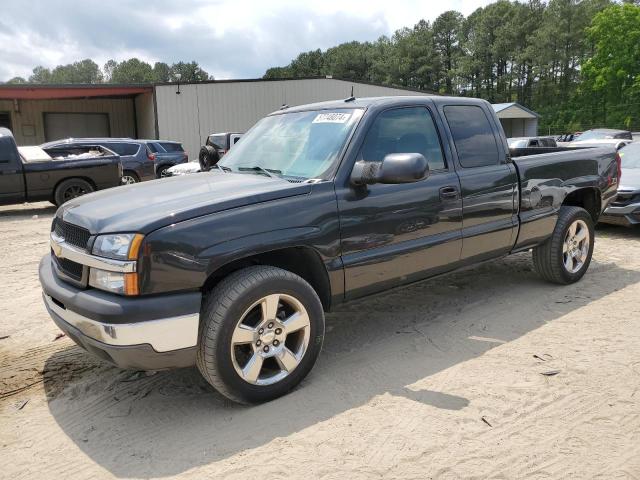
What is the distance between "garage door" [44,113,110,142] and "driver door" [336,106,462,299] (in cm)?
2659

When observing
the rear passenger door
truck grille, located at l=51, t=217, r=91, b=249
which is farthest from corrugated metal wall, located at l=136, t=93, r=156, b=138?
truck grille, located at l=51, t=217, r=91, b=249

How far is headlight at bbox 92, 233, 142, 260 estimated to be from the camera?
2801 millimetres

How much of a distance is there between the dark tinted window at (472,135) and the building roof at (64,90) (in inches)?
851

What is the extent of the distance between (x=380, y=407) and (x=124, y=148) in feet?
46.6

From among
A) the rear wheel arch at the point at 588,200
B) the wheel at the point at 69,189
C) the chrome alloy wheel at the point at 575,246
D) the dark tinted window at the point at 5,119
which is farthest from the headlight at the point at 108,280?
the dark tinted window at the point at 5,119

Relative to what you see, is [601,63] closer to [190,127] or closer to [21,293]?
[190,127]

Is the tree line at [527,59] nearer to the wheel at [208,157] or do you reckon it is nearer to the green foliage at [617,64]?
the green foliage at [617,64]

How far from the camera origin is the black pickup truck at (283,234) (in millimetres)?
2861

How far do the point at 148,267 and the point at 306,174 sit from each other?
4.29ft

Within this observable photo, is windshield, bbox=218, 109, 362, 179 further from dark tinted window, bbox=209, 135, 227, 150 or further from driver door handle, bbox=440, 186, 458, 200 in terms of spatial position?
dark tinted window, bbox=209, 135, 227, 150

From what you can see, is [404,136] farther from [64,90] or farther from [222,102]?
[64,90]

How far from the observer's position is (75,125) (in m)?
27.2

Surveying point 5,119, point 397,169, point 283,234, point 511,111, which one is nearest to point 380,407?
point 283,234

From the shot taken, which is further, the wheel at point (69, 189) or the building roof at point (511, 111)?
the building roof at point (511, 111)
